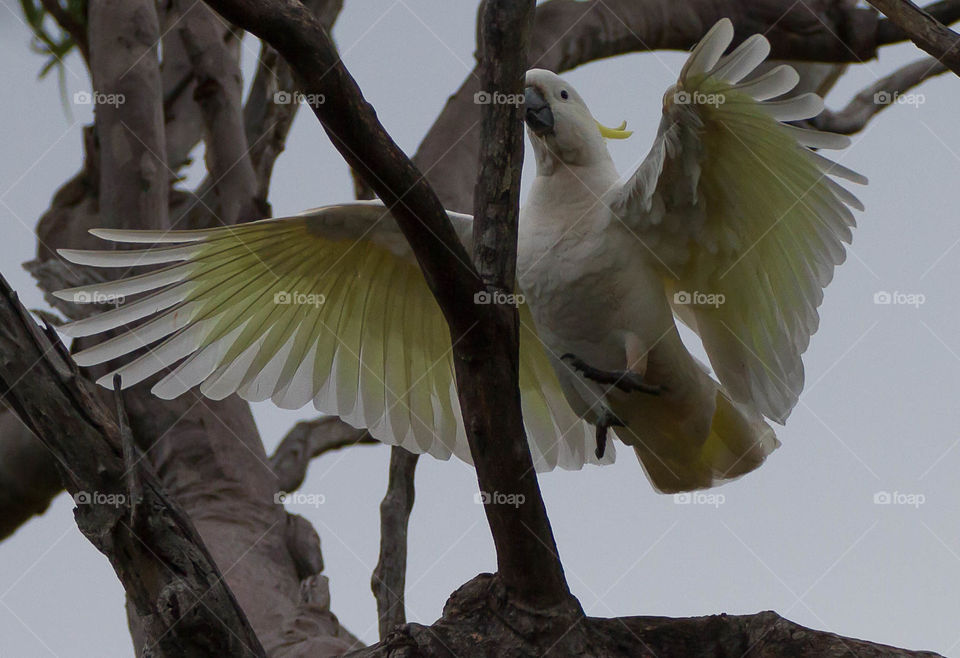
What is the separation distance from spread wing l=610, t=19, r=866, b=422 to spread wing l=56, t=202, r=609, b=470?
57 centimetres

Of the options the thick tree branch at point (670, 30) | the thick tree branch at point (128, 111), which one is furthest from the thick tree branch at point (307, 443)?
the thick tree branch at point (670, 30)

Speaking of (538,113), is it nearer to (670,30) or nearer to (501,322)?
(501,322)

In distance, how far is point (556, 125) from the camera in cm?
303

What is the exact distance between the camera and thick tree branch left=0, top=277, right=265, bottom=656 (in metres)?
1.97

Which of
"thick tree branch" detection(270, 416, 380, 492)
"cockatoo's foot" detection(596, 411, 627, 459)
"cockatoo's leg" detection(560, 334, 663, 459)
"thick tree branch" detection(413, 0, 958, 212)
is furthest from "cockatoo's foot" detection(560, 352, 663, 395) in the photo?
"thick tree branch" detection(270, 416, 380, 492)

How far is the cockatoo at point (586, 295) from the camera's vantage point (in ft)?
8.79

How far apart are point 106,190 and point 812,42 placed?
3259mm

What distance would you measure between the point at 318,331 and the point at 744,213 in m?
1.34

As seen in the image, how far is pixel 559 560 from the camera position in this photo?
239 cm

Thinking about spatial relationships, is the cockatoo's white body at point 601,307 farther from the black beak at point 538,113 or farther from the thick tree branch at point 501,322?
the thick tree branch at point 501,322

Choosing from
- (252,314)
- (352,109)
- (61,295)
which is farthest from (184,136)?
(352,109)

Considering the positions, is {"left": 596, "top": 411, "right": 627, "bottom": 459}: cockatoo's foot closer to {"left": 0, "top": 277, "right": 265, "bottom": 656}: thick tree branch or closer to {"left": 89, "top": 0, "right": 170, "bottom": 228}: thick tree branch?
{"left": 0, "top": 277, "right": 265, "bottom": 656}: thick tree branch

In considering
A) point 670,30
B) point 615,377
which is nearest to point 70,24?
point 670,30

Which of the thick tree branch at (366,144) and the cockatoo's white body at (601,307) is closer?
the thick tree branch at (366,144)
